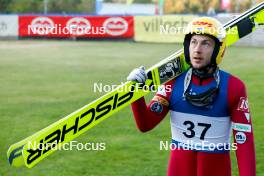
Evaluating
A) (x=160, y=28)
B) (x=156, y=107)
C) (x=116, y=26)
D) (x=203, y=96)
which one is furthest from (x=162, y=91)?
(x=116, y=26)

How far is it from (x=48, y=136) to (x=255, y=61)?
65.4 feet

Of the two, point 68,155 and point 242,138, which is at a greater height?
point 242,138

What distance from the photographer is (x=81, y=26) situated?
37531 millimetres

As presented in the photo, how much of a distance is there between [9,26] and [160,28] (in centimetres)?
1092

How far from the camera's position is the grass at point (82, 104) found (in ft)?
25.5

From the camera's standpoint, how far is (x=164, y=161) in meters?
7.95

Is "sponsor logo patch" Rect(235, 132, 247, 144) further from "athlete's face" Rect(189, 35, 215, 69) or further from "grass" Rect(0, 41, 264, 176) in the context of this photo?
"grass" Rect(0, 41, 264, 176)

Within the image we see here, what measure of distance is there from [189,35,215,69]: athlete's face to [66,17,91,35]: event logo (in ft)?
108

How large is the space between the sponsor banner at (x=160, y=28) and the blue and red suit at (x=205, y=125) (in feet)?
101

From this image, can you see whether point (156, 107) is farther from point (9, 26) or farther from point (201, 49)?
point (9, 26)

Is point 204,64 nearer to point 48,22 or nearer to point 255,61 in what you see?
point 255,61

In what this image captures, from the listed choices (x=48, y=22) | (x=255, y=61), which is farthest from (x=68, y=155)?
(x=48, y=22)

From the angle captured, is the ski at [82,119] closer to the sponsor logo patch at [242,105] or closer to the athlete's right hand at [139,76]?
the athlete's right hand at [139,76]

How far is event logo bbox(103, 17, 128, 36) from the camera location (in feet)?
120
